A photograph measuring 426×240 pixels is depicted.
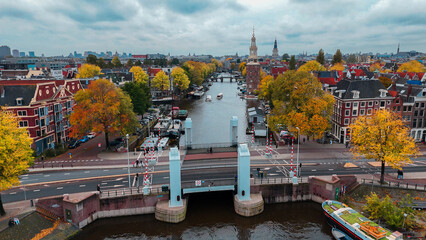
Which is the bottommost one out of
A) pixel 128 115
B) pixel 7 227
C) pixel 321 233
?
pixel 321 233

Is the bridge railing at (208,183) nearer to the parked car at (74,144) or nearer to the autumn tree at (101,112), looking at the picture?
the autumn tree at (101,112)

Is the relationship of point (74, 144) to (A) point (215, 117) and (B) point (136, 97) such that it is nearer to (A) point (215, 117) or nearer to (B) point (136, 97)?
(B) point (136, 97)

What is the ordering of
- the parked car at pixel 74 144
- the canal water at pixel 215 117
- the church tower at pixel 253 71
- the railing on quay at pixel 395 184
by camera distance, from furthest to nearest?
the church tower at pixel 253 71 → the canal water at pixel 215 117 → the parked car at pixel 74 144 → the railing on quay at pixel 395 184

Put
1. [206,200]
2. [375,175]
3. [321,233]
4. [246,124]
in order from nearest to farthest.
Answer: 1. [321,233]
2. [206,200]
3. [375,175]
4. [246,124]

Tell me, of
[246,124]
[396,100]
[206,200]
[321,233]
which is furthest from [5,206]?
[396,100]

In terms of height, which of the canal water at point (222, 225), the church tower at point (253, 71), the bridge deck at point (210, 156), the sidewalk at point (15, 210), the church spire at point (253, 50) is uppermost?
the church spire at point (253, 50)

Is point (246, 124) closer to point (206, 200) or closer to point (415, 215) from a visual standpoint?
point (206, 200)

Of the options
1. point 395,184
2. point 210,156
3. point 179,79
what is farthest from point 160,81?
point 395,184

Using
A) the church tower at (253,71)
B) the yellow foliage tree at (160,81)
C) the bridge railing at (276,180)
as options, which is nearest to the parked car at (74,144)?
the bridge railing at (276,180)
